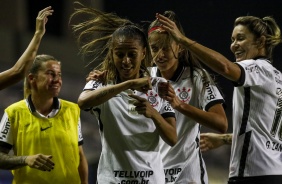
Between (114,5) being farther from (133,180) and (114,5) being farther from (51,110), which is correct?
(133,180)

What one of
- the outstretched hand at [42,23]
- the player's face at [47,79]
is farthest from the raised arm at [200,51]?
the player's face at [47,79]

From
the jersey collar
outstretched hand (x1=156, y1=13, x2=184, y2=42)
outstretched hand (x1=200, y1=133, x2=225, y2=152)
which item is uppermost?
outstretched hand (x1=156, y1=13, x2=184, y2=42)

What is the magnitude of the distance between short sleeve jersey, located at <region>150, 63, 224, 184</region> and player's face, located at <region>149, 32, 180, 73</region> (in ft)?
0.36

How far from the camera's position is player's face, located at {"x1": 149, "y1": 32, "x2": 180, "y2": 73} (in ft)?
16.4

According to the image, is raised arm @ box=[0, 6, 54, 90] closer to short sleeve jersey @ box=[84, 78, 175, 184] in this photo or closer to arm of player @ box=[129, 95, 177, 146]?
short sleeve jersey @ box=[84, 78, 175, 184]

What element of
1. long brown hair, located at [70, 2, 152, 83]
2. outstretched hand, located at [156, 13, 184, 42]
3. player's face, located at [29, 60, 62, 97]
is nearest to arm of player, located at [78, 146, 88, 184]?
player's face, located at [29, 60, 62, 97]

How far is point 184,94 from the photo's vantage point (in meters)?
5.05

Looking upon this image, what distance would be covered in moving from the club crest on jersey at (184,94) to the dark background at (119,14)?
1072mm

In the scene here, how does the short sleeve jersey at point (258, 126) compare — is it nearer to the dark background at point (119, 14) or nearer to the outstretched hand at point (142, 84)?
the outstretched hand at point (142, 84)

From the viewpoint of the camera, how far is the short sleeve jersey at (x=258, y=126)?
4715 mm

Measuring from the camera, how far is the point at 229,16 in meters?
8.01

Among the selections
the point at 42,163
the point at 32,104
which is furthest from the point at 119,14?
the point at 42,163

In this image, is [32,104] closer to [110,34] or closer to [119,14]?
[110,34]

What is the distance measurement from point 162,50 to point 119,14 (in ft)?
11.9
